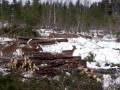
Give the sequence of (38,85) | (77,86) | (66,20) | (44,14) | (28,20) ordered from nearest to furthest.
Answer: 1. (38,85)
2. (77,86)
3. (28,20)
4. (44,14)
5. (66,20)

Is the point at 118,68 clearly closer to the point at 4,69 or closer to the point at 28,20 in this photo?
the point at 4,69

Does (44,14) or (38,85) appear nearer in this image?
(38,85)

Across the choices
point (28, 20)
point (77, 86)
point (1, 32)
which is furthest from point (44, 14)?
point (77, 86)

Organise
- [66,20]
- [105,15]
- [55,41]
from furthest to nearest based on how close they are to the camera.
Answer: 1. [105,15]
2. [66,20]
3. [55,41]

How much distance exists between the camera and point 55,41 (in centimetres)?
2302

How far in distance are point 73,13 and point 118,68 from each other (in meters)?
64.1

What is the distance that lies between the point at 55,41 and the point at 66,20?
48402 mm

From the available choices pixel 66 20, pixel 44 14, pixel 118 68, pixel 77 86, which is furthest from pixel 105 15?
pixel 77 86

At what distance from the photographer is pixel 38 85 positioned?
9.16m

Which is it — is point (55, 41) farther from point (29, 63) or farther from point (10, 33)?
point (29, 63)

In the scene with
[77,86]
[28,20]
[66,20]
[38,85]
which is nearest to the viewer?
[38,85]

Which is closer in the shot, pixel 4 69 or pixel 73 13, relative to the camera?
pixel 4 69

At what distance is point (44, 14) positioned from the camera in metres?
66.4

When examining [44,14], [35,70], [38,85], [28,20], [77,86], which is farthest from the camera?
[44,14]
